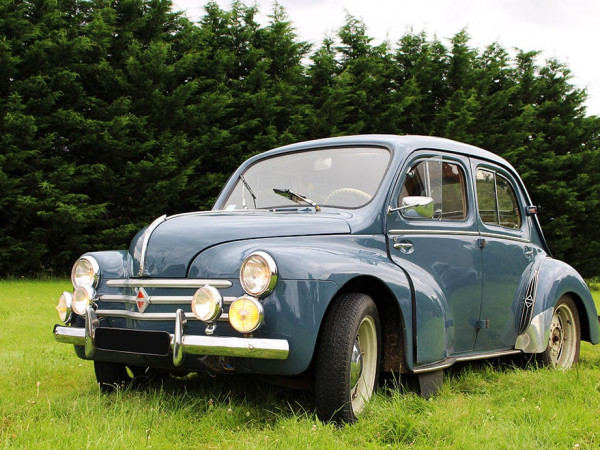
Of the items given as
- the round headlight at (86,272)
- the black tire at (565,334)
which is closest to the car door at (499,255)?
the black tire at (565,334)

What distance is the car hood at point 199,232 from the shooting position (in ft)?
10.7

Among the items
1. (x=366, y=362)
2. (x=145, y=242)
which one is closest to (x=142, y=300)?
(x=145, y=242)

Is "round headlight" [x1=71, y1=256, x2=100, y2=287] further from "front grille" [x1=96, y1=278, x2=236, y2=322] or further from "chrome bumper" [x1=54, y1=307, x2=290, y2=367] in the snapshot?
"chrome bumper" [x1=54, y1=307, x2=290, y2=367]

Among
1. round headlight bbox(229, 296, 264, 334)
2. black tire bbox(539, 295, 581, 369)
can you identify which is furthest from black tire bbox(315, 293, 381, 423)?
black tire bbox(539, 295, 581, 369)

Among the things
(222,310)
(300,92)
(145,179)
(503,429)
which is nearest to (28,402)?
→ (222,310)

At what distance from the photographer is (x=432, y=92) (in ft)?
70.4

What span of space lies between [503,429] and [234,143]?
14.5 m

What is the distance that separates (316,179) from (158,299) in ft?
5.05

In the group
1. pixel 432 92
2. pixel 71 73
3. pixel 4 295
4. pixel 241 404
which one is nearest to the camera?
pixel 241 404

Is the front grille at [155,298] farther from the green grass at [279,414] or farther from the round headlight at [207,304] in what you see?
the green grass at [279,414]

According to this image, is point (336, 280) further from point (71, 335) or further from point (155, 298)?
point (71, 335)

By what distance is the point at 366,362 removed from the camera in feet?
11.4

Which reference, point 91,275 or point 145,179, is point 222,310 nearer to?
point 91,275

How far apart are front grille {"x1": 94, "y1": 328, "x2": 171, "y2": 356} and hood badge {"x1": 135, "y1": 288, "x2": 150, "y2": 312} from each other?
0.15 m
